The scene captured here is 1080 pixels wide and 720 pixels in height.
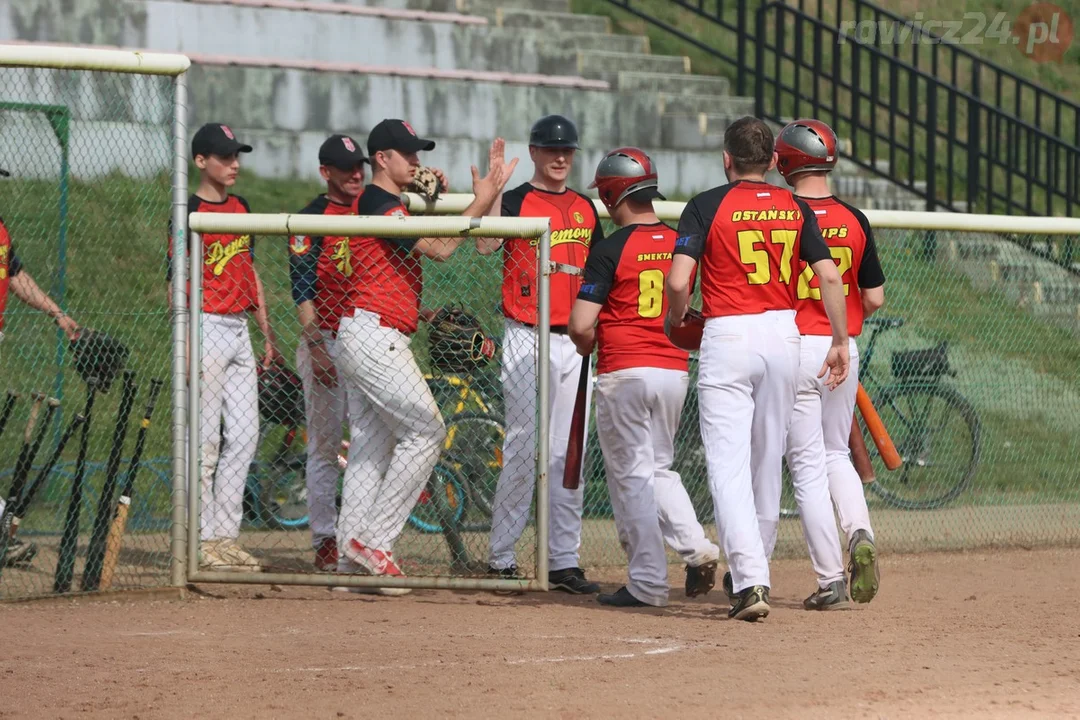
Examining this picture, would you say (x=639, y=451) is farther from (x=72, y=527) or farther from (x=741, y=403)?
(x=72, y=527)

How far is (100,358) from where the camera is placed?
25.5 feet

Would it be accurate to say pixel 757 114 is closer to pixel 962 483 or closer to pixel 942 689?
pixel 962 483

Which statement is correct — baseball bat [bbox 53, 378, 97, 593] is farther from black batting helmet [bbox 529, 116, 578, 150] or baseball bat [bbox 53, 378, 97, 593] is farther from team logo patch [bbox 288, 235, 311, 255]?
black batting helmet [bbox 529, 116, 578, 150]

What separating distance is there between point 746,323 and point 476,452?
99.1 inches

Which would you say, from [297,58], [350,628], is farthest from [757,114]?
[350,628]

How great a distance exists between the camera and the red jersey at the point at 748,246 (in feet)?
22.6

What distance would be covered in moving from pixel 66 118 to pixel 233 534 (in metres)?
2.91

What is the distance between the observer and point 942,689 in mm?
5367

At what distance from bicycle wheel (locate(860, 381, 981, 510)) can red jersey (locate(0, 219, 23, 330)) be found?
16.6 feet

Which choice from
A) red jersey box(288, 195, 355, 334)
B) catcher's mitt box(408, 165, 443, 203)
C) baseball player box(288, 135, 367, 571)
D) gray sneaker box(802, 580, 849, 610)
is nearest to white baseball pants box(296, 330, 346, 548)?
baseball player box(288, 135, 367, 571)

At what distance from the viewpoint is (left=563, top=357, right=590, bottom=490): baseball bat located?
7484mm

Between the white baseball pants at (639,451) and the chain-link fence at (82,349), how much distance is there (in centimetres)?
211

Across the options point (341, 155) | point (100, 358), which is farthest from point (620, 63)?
point (100, 358)

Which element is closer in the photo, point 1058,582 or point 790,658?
point 790,658
